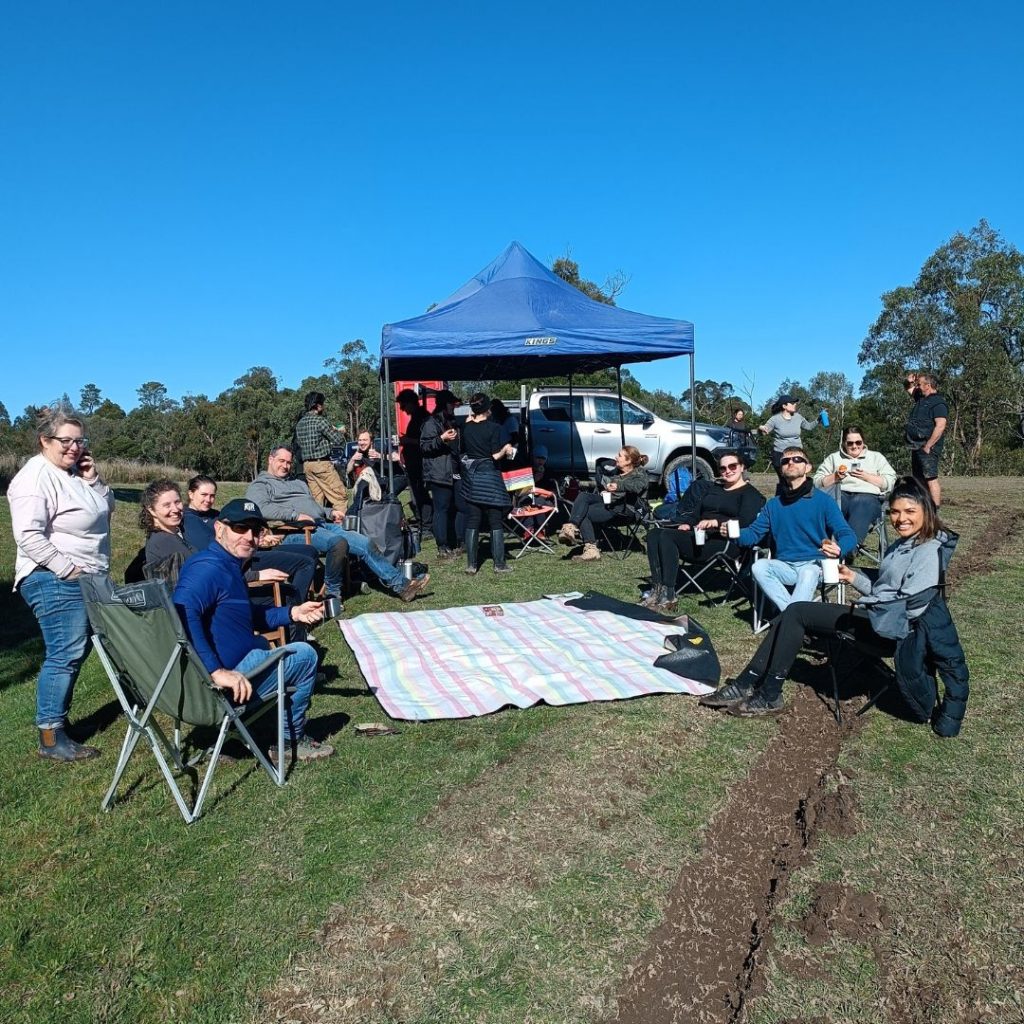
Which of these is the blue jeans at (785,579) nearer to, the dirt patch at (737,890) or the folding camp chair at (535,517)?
the dirt patch at (737,890)

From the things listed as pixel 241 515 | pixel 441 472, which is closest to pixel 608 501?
pixel 441 472

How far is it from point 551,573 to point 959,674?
4436mm

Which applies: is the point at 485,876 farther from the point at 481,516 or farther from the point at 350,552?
the point at 481,516

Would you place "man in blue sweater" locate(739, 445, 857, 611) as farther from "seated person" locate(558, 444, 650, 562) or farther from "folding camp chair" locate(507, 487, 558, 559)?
"folding camp chair" locate(507, 487, 558, 559)

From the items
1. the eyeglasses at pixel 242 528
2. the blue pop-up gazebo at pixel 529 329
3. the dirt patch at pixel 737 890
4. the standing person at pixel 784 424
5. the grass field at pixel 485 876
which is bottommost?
the dirt patch at pixel 737 890

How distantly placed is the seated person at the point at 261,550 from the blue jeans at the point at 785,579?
2.96 m

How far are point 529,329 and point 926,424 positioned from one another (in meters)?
3.89

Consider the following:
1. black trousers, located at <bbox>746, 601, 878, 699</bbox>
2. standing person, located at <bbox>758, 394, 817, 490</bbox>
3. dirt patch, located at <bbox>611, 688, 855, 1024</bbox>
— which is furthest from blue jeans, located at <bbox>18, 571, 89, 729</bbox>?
standing person, located at <bbox>758, 394, 817, 490</bbox>

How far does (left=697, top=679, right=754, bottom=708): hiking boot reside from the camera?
420cm

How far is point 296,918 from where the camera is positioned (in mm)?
2559

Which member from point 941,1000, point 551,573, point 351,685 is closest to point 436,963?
point 941,1000

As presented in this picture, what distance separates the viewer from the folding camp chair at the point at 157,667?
309cm

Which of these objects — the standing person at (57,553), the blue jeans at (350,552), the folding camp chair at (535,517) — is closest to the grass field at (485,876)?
the standing person at (57,553)

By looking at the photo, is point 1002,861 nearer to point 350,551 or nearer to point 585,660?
point 585,660
